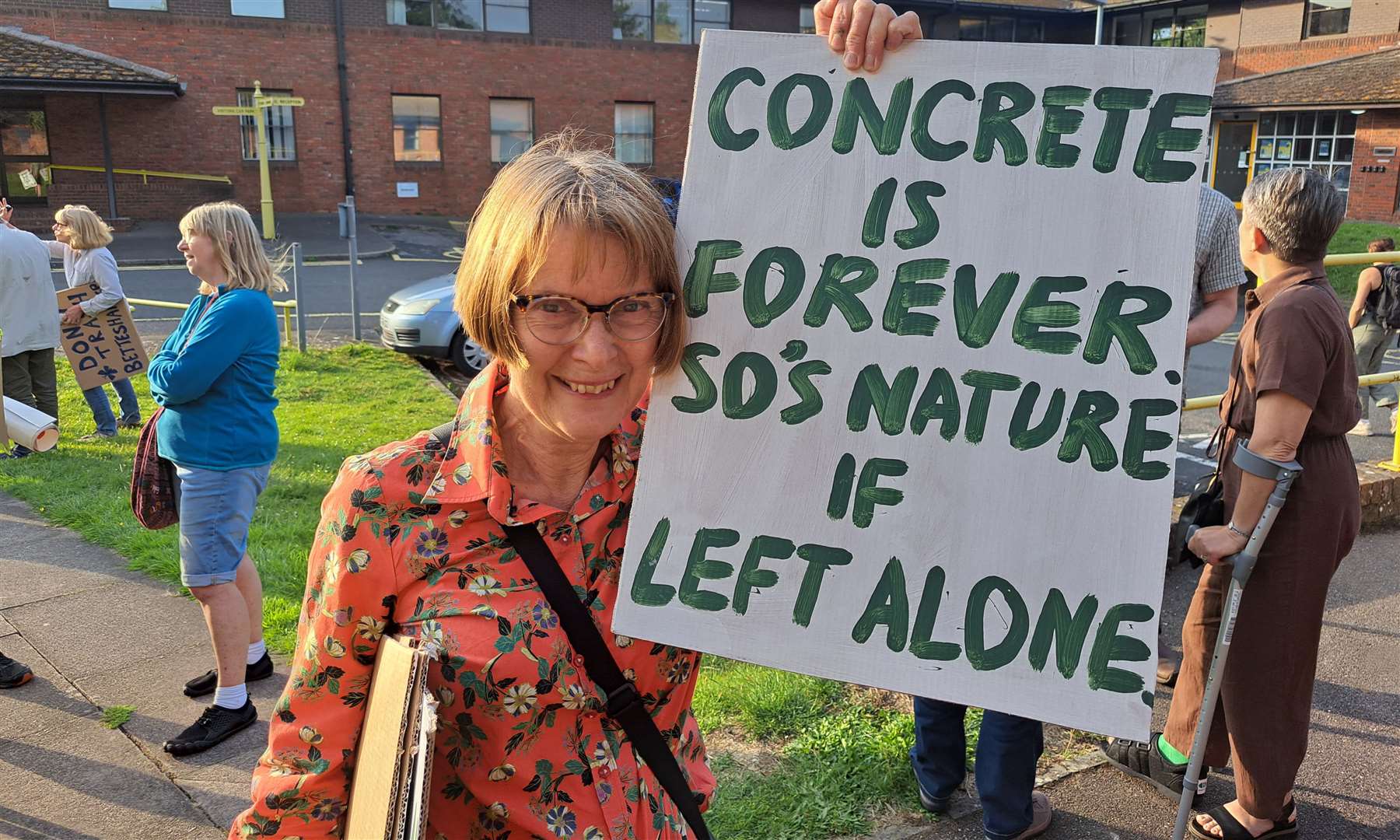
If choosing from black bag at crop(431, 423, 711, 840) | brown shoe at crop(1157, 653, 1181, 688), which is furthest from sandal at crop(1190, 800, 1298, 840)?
Result: black bag at crop(431, 423, 711, 840)

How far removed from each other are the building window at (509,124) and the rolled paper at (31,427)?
26.3 m

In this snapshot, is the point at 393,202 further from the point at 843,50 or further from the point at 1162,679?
the point at 843,50

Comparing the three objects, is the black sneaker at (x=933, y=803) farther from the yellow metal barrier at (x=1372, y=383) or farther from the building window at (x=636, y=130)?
the building window at (x=636, y=130)

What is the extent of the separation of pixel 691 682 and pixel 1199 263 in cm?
326

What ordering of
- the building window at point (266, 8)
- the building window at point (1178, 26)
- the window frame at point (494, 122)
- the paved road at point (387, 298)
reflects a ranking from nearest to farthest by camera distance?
1. the paved road at point (387, 298)
2. the building window at point (266, 8)
3. the window frame at point (494, 122)
4. the building window at point (1178, 26)

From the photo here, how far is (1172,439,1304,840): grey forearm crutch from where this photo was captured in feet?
9.85

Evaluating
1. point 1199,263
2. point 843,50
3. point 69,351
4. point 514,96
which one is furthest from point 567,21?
point 843,50

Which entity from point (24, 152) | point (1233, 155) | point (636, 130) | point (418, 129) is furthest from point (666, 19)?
point (1233, 155)

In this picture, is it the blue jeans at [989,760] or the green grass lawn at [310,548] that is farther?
the green grass lawn at [310,548]

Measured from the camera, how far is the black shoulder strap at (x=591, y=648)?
5.06ft

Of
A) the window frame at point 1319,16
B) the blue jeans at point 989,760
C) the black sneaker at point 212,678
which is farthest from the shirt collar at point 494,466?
the window frame at point 1319,16

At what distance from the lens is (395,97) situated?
90.0ft

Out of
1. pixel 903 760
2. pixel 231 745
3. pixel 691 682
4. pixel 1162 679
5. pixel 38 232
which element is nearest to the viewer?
pixel 691 682

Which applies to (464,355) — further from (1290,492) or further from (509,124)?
(509,124)
